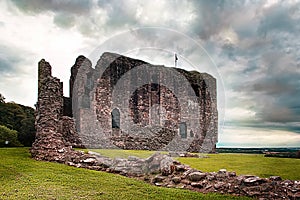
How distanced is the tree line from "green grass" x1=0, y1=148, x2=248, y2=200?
A: 17.4 meters

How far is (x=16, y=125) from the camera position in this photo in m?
43.8

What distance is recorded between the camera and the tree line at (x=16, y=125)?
32.8m

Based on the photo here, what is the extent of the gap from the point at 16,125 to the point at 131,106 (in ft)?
58.5

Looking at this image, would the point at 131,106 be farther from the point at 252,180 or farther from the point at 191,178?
the point at 252,180

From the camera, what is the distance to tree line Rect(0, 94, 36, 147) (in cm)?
3284

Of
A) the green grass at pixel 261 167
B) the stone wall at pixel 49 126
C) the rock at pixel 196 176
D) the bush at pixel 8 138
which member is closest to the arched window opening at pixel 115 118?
the bush at pixel 8 138

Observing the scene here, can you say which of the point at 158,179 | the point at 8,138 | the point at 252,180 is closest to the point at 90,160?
the point at 158,179

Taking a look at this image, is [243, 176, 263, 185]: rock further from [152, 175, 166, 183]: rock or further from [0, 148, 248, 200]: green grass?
[152, 175, 166, 183]: rock

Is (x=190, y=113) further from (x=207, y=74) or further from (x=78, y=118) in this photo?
(x=78, y=118)

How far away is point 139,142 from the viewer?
1091 inches

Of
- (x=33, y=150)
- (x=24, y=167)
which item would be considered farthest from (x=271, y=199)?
(x=33, y=150)

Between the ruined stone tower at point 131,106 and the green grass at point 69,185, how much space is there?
13.6 ft

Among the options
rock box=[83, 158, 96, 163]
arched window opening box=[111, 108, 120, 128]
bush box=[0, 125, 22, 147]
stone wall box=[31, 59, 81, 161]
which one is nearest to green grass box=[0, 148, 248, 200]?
rock box=[83, 158, 96, 163]

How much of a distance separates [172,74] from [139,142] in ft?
45.5
